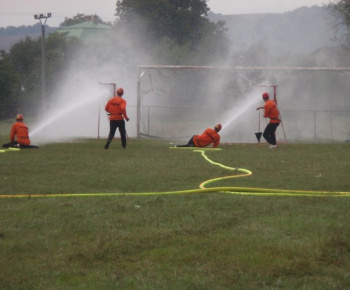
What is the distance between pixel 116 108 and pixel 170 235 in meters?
13.2

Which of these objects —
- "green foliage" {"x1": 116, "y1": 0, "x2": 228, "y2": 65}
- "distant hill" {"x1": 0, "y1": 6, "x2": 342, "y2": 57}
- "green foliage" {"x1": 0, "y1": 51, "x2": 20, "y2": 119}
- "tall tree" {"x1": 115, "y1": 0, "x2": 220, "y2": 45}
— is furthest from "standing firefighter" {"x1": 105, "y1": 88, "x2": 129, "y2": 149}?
"tall tree" {"x1": 115, "y1": 0, "x2": 220, "y2": 45}

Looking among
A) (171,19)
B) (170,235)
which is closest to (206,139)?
(170,235)

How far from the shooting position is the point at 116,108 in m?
20.0

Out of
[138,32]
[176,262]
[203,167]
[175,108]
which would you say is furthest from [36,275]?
[138,32]

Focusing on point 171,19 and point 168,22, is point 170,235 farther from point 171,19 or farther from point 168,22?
point 171,19

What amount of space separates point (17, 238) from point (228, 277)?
94.5 inches

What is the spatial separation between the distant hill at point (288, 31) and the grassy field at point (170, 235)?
36924 mm

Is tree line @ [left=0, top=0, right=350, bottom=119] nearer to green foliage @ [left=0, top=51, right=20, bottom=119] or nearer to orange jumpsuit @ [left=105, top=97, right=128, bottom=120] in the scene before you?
green foliage @ [left=0, top=51, right=20, bottom=119]

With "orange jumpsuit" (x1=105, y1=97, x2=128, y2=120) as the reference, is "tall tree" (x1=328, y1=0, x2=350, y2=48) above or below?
above

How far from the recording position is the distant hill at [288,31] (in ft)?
170

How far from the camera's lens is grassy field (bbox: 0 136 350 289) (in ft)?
18.5

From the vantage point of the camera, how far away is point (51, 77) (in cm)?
5644

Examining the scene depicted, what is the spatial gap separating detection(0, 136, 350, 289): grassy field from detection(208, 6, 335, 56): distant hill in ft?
121

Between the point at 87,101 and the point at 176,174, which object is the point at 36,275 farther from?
the point at 87,101
